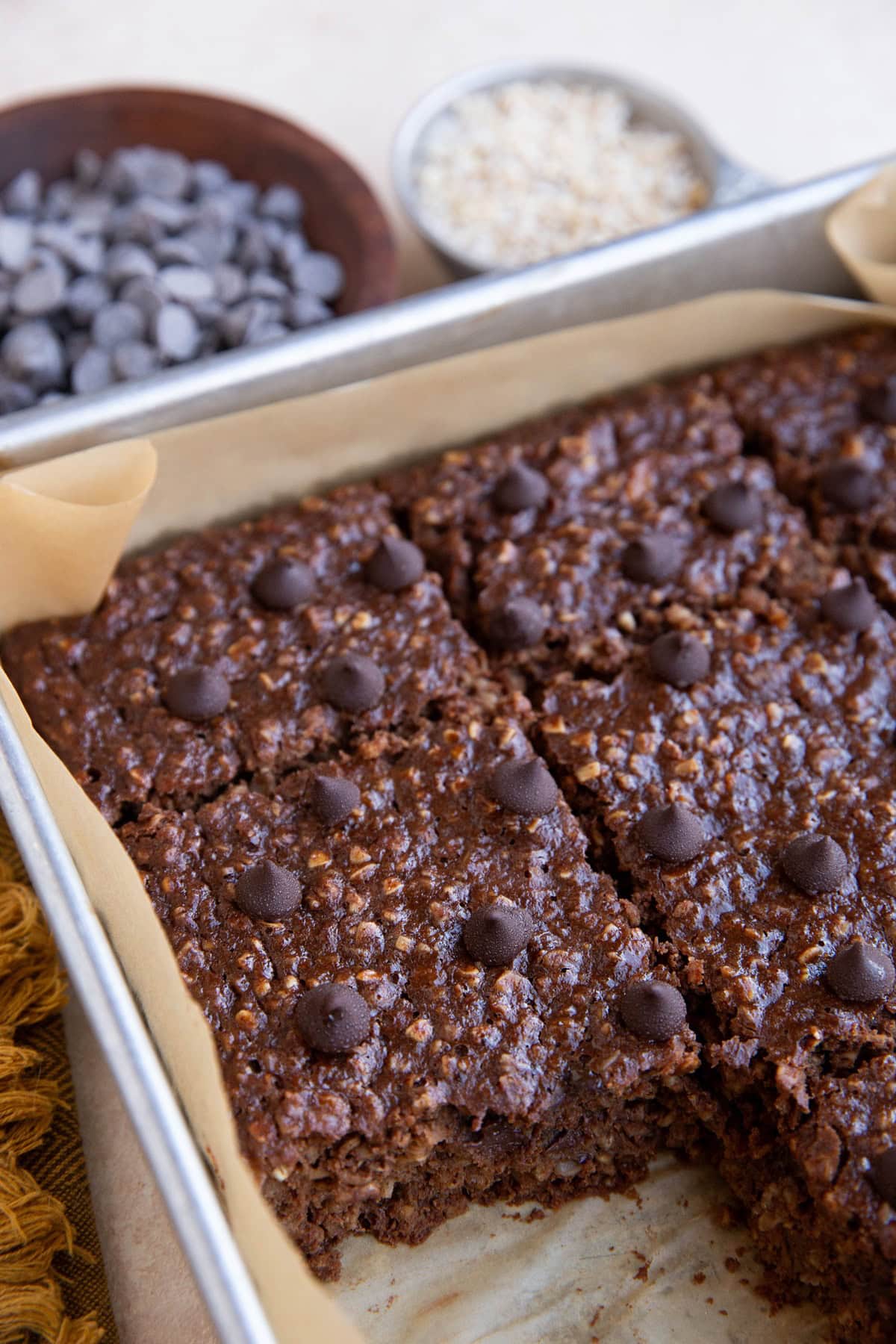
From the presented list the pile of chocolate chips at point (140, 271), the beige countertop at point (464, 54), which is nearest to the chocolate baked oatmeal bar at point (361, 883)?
the pile of chocolate chips at point (140, 271)

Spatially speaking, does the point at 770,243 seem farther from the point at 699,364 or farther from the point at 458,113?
the point at 458,113

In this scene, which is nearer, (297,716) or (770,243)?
(297,716)

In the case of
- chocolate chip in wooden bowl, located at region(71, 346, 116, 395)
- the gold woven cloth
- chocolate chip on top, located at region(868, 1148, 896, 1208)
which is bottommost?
the gold woven cloth

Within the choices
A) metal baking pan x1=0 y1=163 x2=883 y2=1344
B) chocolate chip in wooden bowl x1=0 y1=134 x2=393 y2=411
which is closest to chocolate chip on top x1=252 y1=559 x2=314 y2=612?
metal baking pan x1=0 y1=163 x2=883 y2=1344

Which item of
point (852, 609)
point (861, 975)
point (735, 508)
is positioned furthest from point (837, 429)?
point (861, 975)

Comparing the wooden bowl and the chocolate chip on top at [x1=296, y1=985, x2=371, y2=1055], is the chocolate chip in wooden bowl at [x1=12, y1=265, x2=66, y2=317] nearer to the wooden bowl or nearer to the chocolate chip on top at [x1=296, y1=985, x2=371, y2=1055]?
the wooden bowl

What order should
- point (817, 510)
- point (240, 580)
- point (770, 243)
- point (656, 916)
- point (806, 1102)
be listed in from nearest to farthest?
point (806, 1102), point (656, 916), point (240, 580), point (817, 510), point (770, 243)

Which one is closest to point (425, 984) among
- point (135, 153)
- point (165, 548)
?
point (165, 548)
